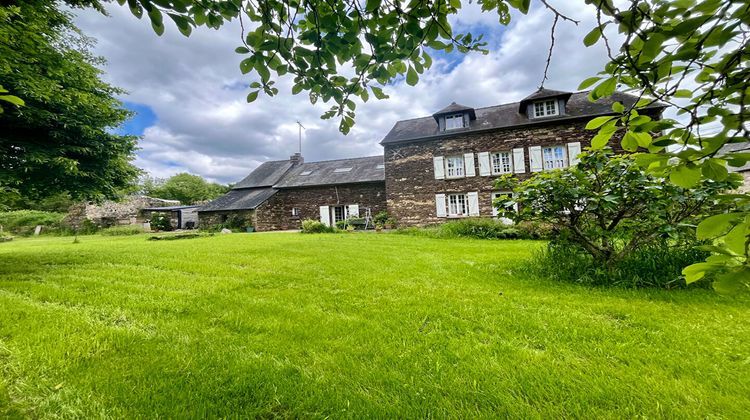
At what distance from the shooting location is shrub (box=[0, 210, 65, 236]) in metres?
22.4

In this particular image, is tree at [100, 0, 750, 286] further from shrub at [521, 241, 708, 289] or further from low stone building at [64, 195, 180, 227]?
low stone building at [64, 195, 180, 227]

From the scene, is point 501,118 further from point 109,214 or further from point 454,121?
point 109,214

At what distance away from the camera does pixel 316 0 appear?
1.72 m

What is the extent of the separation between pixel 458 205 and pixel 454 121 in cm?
490

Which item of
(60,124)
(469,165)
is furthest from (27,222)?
(469,165)

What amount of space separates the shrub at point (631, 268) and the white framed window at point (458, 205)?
11456 millimetres

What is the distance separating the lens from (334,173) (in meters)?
21.7

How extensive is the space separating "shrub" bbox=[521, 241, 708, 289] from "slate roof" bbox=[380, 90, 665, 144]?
12.1 meters

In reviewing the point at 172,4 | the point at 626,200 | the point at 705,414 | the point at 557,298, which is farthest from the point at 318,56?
the point at 626,200

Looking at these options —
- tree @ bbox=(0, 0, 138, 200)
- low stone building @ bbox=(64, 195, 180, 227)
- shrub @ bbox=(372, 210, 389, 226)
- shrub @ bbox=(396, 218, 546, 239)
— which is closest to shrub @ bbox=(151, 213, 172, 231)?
low stone building @ bbox=(64, 195, 180, 227)

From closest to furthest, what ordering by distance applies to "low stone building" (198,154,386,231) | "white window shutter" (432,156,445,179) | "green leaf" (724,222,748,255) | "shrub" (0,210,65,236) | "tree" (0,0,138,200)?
"green leaf" (724,222,748,255), "tree" (0,0,138,200), "white window shutter" (432,156,445,179), "low stone building" (198,154,386,231), "shrub" (0,210,65,236)

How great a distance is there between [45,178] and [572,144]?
1888cm

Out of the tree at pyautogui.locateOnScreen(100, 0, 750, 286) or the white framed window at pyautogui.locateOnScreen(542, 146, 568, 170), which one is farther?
the white framed window at pyautogui.locateOnScreen(542, 146, 568, 170)

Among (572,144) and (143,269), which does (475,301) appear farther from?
(572,144)
